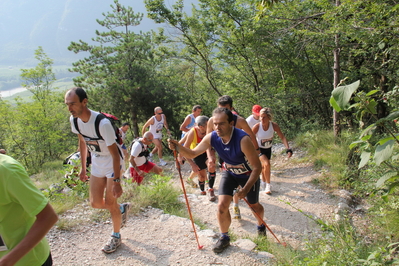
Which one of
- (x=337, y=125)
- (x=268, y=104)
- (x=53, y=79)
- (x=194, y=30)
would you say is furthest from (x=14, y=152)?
(x=337, y=125)

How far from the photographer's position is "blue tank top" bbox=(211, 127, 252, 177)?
3582 mm

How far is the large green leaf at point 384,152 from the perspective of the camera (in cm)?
176

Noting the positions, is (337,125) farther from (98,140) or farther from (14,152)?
(14,152)

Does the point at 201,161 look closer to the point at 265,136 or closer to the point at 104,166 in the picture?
the point at 265,136

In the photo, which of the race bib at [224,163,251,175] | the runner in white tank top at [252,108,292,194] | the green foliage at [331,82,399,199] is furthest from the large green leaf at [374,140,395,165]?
the runner in white tank top at [252,108,292,194]

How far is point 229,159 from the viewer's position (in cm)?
→ 376

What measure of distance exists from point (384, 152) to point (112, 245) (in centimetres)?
349

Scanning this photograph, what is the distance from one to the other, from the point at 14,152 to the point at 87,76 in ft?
28.1

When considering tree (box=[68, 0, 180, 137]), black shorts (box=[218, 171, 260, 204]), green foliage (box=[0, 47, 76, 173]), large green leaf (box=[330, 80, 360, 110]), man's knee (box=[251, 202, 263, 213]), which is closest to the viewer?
large green leaf (box=[330, 80, 360, 110])

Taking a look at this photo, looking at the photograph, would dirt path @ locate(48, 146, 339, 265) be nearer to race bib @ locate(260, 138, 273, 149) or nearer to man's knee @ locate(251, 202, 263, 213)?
man's knee @ locate(251, 202, 263, 213)

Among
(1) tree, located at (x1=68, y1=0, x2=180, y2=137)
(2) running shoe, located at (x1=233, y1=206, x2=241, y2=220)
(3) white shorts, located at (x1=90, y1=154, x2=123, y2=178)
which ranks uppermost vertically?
(1) tree, located at (x1=68, y1=0, x2=180, y2=137)

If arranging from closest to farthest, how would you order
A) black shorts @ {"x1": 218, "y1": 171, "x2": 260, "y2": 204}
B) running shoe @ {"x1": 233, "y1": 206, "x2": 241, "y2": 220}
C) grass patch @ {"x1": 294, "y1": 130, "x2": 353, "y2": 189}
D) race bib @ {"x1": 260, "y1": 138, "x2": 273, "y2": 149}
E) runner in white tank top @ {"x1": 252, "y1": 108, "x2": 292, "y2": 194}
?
black shorts @ {"x1": 218, "y1": 171, "x2": 260, "y2": 204} < running shoe @ {"x1": 233, "y1": 206, "x2": 241, "y2": 220} < runner in white tank top @ {"x1": 252, "y1": 108, "x2": 292, "y2": 194} < race bib @ {"x1": 260, "y1": 138, "x2": 273, "y2": 149} < grass patch @ {"x1": 294, "y1": 130, "x2": 353, "y2": 189}

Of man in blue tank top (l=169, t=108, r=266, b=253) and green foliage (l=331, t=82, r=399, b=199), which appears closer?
green foliage (l=331, t=82, r=399, b=199)

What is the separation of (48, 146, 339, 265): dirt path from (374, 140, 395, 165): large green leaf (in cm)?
145
